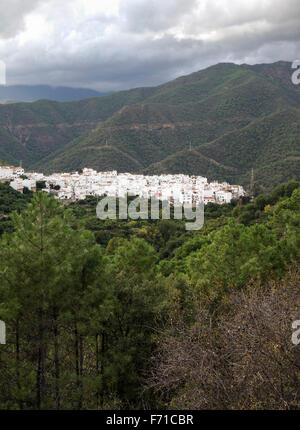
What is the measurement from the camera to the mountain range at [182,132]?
58188mm

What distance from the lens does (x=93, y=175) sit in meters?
57.4

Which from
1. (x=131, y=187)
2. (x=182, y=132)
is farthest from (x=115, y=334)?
(x=182, y=132)

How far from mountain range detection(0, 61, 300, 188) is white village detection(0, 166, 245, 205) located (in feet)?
20.6

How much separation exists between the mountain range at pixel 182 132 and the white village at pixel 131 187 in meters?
6.28

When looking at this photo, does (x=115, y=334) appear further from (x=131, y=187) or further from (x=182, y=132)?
(x=182, y=132)

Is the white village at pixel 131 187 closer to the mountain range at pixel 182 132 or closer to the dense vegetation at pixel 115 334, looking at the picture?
the mountain range at pixel 182 132

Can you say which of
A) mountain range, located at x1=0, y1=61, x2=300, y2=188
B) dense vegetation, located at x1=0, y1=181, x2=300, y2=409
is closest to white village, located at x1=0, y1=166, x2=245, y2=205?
mountain range, located at x1=0, y1=61, x2=300, y2=188

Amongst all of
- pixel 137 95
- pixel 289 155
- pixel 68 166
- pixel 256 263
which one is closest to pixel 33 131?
pixel 68 166

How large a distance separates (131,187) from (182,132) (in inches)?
1313

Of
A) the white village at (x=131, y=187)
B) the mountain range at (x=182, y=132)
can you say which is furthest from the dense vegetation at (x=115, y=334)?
the mountain range at (x=182, y=132)

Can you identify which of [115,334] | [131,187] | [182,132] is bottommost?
[115,334]

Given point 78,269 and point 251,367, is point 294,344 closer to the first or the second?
point 251,367

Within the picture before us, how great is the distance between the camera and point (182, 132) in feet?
250
